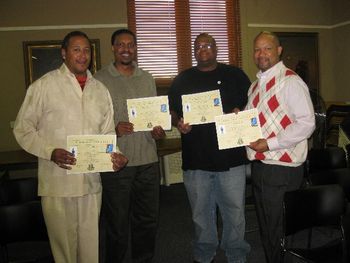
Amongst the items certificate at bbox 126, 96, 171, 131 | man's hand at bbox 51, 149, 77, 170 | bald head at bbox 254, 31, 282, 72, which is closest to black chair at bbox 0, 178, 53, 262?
man's hand at bbox 51, 149, 77, 170

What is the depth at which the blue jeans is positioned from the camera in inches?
107

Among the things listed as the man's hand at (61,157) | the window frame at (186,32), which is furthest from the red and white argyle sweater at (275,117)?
the window frame at (186,32)

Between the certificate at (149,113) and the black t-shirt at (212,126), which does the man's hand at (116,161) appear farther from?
the black t-shirt at (212,126)

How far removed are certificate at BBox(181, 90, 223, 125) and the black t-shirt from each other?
0.09 meters

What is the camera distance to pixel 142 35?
235 inches

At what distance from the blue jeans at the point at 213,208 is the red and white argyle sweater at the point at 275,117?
39cm

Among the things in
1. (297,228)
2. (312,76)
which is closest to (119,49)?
(297,228)

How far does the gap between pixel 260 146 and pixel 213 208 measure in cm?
79

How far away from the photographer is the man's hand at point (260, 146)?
2307 mm

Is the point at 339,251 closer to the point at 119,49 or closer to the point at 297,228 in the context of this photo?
the point at 297,228

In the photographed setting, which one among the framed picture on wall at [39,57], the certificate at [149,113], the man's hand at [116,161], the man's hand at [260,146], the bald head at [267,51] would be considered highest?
the framed picture on wall at [39,57]

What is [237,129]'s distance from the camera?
8.07ft

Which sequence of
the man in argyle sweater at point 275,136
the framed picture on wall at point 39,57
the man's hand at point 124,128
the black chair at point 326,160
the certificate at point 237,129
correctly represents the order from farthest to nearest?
the framed picture on wall at point 39,57 → the black chair at point 326,160 → the man's hand at point 124,128 → the certificate at point 237,129 → the man in argyle sweater at point 275,136

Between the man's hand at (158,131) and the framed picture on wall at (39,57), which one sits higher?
the framed picture on wall at (39,57)
